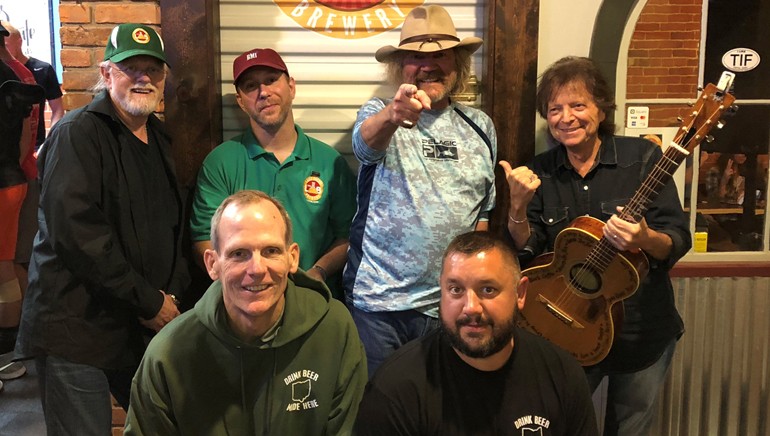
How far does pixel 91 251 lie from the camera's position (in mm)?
2229

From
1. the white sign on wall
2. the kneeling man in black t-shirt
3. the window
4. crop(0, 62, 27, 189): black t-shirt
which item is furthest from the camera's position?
the white sign on wall

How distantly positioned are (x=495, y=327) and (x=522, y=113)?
146 cm

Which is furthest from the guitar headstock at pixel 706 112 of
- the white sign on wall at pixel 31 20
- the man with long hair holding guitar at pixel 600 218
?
the white sign on wall at pixel 31 20

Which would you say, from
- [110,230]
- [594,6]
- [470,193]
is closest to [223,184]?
[110,230]

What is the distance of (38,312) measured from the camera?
7.74ft

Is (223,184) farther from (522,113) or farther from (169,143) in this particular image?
(522,113)

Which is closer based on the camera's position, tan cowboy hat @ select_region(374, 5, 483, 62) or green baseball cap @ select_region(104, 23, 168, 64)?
green baseball cap @ select_region(104, 23, 168, 64)

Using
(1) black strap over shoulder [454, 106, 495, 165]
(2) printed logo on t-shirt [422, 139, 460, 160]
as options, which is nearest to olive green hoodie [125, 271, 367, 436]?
(2) printed logo on t-shirt [422, 139, 460, 160]

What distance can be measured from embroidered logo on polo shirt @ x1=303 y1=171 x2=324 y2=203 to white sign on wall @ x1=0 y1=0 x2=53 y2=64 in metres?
5.07

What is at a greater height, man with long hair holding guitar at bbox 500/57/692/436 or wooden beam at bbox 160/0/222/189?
wooden beam at bbox 160/0/222/189

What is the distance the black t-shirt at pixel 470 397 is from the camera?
5.92ft

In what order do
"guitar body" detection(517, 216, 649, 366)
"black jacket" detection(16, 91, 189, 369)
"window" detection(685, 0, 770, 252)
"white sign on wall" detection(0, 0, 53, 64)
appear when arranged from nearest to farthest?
"black jacket" detection(16, 91, 189, 369) < "guitar body" detection(517, 216, 649, 366) < "window" detection(685, 0, 770, 252) < "white sign on wall" detection(0, 0, 53, 64)

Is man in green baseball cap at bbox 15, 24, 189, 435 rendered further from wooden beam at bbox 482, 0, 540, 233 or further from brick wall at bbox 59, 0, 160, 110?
wooden beam at bbox 482, 0, 540, 233

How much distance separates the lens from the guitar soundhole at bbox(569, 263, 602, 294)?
2.42m
